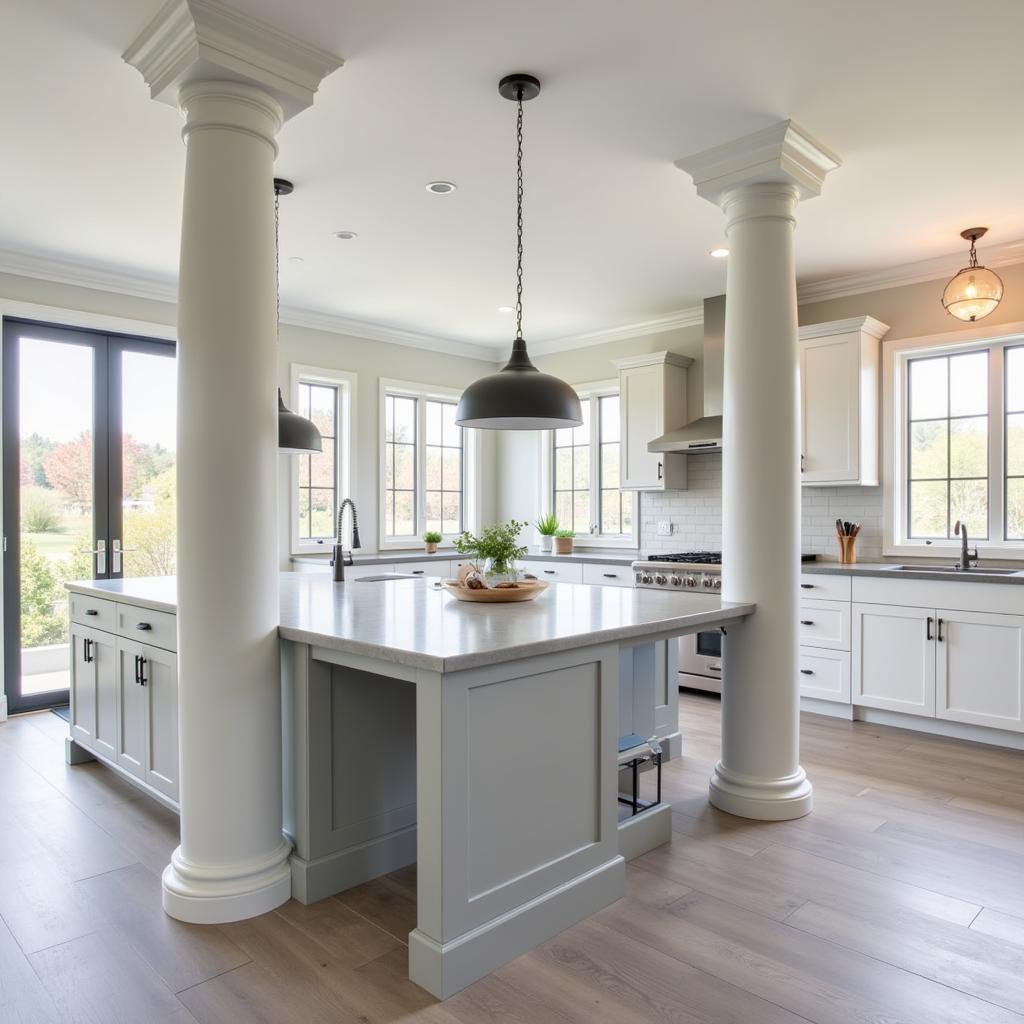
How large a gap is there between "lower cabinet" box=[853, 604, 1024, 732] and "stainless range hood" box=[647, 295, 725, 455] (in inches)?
62.3

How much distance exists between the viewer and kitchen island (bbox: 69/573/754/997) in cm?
202

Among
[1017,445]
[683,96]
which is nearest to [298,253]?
[683,96]

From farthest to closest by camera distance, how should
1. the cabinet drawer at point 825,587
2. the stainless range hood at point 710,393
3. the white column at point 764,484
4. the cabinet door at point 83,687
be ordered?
the stainless range hood at point 710,393
the cabinet drawer at point 825,587
the cabinet door at point 83,687
the white column at point 764,484

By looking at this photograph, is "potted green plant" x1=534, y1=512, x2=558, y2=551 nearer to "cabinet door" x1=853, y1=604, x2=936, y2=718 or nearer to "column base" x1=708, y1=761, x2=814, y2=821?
"cabinet door" x1=853, y1=604, x2=936, y2=718

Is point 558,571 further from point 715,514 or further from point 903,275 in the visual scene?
point 903,275

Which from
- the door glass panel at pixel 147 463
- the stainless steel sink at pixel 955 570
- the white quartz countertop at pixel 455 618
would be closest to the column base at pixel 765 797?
the white quartz countertop at pixel 455 618

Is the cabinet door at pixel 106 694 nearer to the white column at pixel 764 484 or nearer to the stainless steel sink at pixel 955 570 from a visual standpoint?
the white column at pixel 764 484

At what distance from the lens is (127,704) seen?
11.0 ft

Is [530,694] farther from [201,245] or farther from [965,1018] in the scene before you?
[201,245]

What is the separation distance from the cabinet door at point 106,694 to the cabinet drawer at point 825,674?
3.87 meters

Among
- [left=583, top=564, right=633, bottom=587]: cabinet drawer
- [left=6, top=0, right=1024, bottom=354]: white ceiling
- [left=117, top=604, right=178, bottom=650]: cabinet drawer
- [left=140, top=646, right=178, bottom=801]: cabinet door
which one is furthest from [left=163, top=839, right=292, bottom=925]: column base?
[left=583, top=564, right=633, bottom=587]: cabinet drawer

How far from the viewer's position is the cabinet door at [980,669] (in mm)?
4047

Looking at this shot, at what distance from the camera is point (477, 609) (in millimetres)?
2926

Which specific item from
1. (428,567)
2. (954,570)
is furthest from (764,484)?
(428,567)
